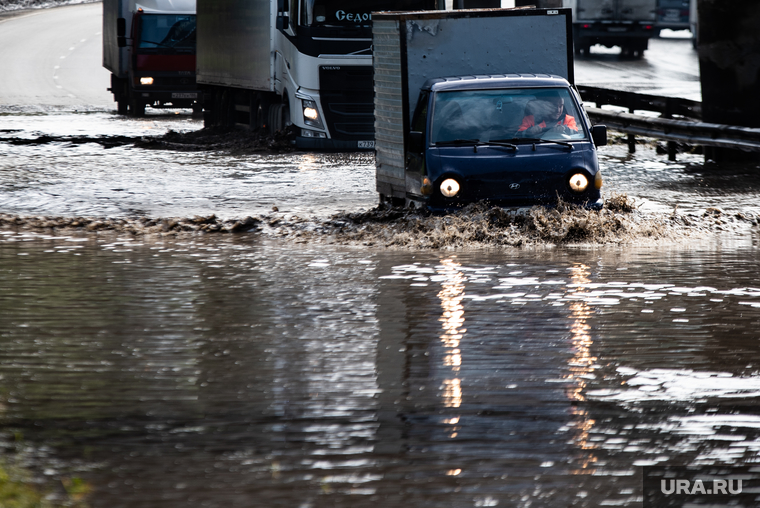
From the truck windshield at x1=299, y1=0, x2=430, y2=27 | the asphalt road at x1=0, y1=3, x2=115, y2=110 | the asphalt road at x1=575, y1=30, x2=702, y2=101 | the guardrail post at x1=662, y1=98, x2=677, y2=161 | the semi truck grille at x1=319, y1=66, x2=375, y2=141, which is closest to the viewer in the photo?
the guardrail post at x1=662, y1=98, x2=677, y2=161

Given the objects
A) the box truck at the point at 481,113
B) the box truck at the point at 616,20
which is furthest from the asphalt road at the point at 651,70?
the box truck at the point at 481,113

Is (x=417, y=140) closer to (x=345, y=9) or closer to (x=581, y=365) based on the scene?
(x=581, y=365)

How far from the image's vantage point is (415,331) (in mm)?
7512

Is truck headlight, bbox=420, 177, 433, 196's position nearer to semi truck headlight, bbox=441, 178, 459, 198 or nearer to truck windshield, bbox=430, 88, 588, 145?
semi truck headlight, bbox=441, 178, 459, 198

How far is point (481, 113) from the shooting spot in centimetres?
1213

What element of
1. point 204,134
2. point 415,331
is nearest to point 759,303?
point 415,331

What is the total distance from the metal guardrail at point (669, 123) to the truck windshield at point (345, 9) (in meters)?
4.13

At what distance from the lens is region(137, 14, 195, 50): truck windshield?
3125 cm

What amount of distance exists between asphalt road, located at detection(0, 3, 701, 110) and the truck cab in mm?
20413

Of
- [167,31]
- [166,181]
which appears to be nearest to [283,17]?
[166,181]

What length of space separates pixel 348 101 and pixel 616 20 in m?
28.0

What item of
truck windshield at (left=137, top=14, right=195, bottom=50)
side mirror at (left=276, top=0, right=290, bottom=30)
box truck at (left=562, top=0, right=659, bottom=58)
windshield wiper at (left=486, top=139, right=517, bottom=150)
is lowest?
windshield wiper at (left=486, top=139, right=517, bottom=150)

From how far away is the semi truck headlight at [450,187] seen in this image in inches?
459

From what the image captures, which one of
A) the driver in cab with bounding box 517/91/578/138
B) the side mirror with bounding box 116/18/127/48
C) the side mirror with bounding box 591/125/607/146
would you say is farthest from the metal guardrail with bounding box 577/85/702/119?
the side mirror with bounding box 116/18/127/48
